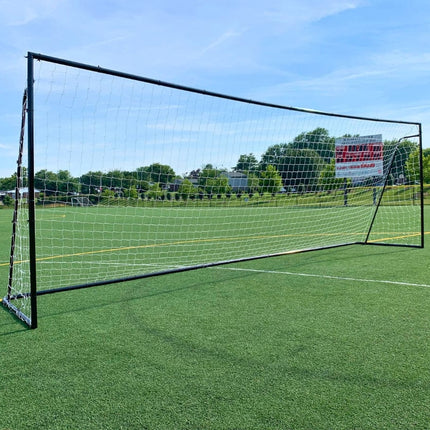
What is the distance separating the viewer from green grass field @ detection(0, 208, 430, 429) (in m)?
2.20

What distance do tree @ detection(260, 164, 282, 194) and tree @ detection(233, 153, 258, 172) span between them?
56 centimetres

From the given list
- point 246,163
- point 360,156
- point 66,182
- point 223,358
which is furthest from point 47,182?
point 360,156

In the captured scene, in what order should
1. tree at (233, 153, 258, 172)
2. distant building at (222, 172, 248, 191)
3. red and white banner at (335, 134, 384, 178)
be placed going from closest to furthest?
tree at (233, 153, 258, 172) < distant building at (222, 172, 248, 191) < red and white banner at (335, 134, 384, 178)

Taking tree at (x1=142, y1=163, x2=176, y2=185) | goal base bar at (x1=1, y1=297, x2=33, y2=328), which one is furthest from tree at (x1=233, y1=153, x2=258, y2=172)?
goal base bar at (x1=1, y1=297, x2=33, y2=328)

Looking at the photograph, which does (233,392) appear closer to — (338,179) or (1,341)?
(1,341)

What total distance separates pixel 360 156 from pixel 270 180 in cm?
284

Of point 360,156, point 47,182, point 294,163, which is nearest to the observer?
point 47,182

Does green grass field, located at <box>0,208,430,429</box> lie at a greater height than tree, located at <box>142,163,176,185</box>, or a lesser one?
lesser

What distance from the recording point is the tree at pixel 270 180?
325 inches

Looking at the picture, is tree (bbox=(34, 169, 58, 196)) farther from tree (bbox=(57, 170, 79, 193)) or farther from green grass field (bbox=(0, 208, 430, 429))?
green grass field (bbox=(0, 208, 430, 429))

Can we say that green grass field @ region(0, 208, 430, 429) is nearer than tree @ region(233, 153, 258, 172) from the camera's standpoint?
Yes

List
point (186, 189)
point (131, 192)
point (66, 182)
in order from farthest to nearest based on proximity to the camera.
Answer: point (186, 189), point (131, 192), point (66, 182)

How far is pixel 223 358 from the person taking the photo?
2922mm

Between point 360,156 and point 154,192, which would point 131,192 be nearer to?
point 154,192
